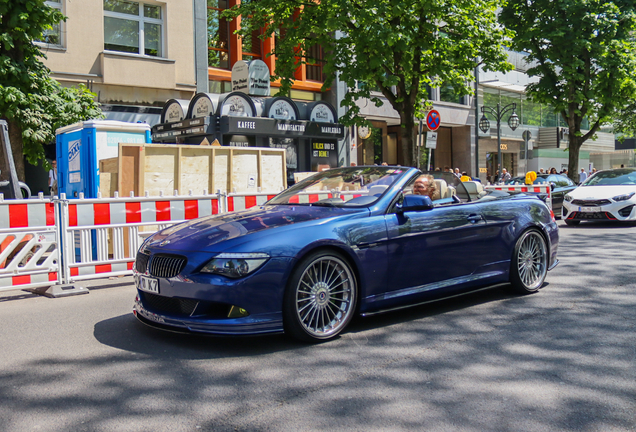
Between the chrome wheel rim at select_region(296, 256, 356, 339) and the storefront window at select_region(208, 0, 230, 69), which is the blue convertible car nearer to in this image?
the chrome wheel rim at select_region(296, 256, 356, 339)

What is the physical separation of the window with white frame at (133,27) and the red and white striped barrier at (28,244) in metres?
13.4

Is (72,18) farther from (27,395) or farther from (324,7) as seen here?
(27,395)

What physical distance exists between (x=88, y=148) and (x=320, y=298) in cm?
753

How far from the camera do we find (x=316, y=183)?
20.0ft

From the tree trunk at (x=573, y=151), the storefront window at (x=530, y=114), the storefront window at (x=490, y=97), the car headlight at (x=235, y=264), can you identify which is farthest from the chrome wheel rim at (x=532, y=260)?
the storefront window at (x=530, y=114)

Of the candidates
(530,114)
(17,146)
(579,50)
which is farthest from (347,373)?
(530,114)

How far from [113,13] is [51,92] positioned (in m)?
5.84

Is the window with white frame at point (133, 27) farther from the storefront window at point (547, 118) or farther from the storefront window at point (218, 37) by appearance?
the storefront window at point (547, 118)

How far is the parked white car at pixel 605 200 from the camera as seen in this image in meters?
14.3

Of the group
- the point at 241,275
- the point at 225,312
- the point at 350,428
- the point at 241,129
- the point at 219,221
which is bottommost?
the point at 350,428

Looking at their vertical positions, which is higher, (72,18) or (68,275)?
(72,18)

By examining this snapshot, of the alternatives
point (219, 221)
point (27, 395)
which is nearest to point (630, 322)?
point (219, 221)

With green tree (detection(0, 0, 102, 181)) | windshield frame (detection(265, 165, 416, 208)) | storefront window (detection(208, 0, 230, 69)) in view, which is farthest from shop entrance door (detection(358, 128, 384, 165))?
windshield frame (detection(265, 165, 416, 208))

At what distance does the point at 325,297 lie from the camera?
183 inches
